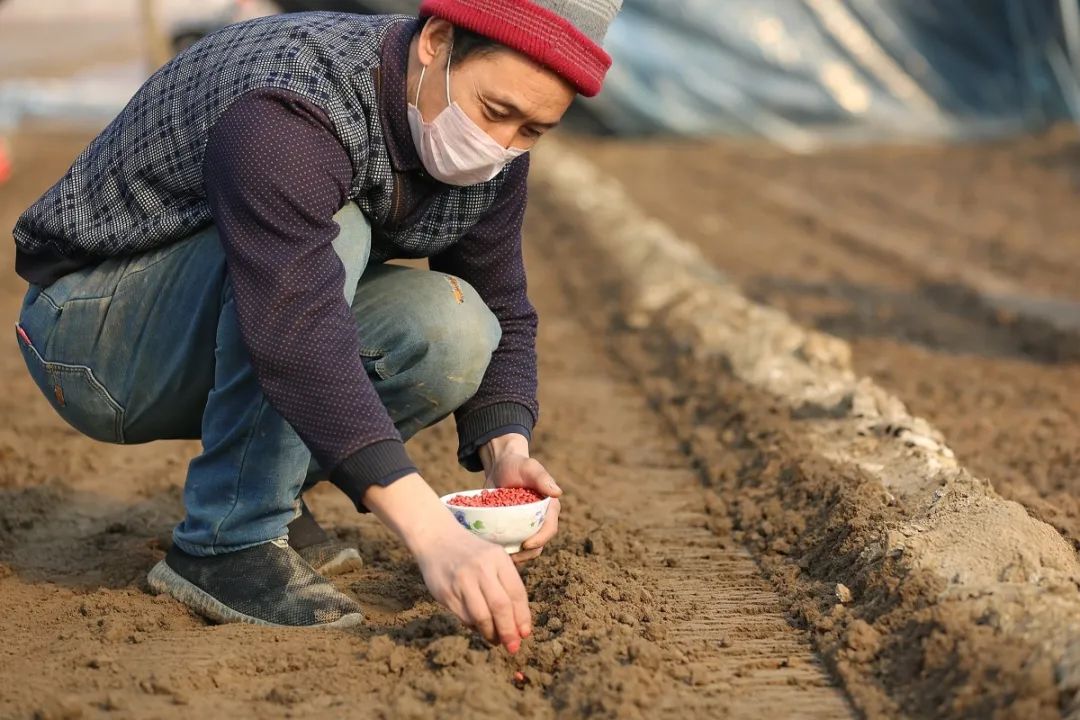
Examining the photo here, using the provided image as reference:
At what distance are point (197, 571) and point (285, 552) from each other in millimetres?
202

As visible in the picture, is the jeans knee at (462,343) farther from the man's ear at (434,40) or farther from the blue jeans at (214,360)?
the man's ear at (434,40)

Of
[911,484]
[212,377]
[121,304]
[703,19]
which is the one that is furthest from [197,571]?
[703,19]

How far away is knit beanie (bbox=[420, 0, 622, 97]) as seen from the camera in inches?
89.4

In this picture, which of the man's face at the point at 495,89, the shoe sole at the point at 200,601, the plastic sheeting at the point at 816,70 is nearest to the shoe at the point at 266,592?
the shoe sole at the point at 200,601

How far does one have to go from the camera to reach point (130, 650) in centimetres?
256

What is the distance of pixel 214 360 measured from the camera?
8.84 ft

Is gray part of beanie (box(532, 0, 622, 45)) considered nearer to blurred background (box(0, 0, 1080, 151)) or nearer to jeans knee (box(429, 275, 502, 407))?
jeans knee (box(429, 275, 502, 407))

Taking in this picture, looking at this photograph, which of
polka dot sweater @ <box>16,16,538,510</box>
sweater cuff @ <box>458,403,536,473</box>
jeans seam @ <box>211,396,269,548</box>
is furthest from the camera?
sweater cuff @ <box>458,403,536,473</box>

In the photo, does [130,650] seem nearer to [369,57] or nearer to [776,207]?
[369,57]

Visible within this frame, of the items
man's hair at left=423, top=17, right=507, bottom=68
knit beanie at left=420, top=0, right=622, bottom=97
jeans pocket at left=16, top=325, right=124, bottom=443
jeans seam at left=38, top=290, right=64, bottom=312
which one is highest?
knit beanie at left=420, top=0, right=622, bottom=97

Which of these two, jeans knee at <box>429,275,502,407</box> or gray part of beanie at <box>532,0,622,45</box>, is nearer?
gray part of beanie at <box>532,0,622,45</box>

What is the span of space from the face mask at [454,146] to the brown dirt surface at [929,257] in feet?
5.65

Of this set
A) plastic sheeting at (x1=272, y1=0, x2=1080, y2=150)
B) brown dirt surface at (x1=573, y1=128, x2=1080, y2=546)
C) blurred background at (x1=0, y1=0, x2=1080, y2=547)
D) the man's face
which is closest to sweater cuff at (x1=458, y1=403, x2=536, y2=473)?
the man's face

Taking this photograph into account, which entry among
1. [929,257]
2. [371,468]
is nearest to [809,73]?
[929,257]
